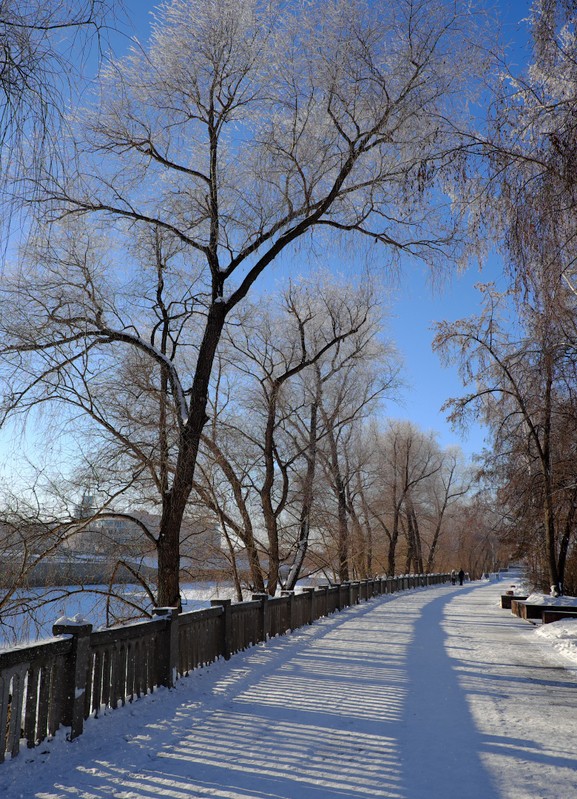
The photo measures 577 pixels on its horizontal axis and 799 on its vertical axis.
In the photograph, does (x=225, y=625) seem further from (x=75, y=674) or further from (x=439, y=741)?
(x=439, y=741)

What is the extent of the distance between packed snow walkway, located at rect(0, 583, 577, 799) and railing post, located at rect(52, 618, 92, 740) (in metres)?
0.17

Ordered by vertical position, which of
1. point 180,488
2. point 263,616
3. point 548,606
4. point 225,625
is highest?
point 180,488

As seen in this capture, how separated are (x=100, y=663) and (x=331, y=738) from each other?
2.22 metres

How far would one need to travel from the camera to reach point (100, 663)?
20.1 feet

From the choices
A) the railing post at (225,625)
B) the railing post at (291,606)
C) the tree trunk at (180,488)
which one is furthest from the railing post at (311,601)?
the railing post at (225,625)

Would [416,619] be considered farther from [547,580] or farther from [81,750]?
[81,750]

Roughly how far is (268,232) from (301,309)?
11055 mm

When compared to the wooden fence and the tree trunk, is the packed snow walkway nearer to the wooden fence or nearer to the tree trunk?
the wooden fence

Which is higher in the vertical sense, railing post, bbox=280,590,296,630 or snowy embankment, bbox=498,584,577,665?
railing post, bbox=280,590,296,630

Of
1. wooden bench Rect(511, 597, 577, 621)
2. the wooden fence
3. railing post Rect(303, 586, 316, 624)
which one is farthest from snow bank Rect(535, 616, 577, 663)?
the wooden fence

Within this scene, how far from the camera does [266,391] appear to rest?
73.3 feet

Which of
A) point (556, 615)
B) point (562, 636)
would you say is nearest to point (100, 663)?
point (562, 636)

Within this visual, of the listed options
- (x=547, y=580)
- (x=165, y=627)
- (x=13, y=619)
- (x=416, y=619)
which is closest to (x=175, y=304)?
(x=13, y=619)

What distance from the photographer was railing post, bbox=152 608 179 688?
764 centimetres
